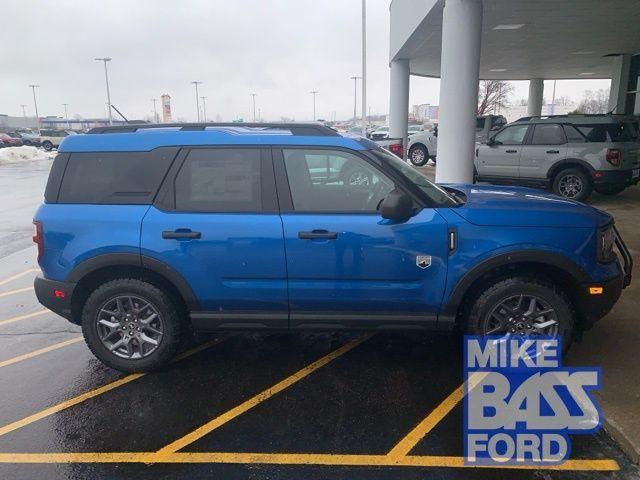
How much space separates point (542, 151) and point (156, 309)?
10408 millimetres

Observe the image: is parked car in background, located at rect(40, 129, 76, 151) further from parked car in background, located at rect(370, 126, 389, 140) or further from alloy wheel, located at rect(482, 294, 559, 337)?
alloy wheel, located at rect(482, 294, 559, 337)

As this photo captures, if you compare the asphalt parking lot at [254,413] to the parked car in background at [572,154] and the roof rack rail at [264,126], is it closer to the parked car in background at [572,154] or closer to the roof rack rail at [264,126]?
the roof rack rail at [264,126]

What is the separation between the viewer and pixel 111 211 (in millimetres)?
4004

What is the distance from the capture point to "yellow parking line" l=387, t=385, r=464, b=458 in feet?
10.4

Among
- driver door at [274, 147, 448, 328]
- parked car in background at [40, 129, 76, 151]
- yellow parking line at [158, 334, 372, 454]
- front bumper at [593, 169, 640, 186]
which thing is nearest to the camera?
Answer: yellow parking line at [158, 334, 372, 454]

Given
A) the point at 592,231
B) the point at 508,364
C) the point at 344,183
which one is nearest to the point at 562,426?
the point at 508,364

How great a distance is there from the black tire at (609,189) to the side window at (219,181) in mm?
9959

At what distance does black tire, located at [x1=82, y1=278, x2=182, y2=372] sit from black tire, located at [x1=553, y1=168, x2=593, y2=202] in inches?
382

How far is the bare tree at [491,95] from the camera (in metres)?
52.6

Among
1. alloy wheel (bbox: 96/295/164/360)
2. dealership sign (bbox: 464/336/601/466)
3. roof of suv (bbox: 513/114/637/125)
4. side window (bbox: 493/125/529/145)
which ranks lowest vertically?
dealership sign (bbox: 464/336/601/466)

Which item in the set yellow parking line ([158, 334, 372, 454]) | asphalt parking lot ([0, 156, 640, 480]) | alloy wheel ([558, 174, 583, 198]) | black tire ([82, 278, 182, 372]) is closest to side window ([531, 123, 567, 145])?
alloy wheel ([558, 174, 583, 198])

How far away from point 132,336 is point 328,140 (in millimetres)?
2232

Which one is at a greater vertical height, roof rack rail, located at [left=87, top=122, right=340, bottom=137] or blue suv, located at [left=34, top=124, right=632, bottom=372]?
roof rack rail, located at [left=87, top=122, right=340, bottom=137]

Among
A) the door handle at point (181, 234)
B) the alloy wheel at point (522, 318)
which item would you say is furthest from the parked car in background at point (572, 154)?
the door handle at point (181, 234)
